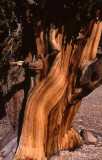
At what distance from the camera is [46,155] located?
7680 mm

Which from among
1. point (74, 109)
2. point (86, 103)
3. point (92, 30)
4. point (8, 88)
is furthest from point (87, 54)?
point (86, 103)

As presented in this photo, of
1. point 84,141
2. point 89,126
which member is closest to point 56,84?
point 84,141

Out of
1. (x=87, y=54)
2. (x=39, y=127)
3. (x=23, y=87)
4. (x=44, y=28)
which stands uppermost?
(x=44, y=28)

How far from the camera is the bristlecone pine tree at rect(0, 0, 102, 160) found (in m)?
7.04

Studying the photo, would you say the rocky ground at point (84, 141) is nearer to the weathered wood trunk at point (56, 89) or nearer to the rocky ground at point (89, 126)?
the rocky ground at point (89, 126)

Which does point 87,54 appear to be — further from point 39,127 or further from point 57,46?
point 39,127

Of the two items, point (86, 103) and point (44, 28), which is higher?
point (44, 28)

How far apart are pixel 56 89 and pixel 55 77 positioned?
20 centimetres

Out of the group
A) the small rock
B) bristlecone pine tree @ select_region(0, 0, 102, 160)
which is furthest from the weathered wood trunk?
the small rock

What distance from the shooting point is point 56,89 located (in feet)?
23.8

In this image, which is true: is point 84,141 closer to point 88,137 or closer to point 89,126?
point 88,137

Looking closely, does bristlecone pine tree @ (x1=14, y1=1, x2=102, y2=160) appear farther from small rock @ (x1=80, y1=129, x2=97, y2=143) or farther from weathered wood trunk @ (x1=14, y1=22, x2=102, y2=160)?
small rock @ (x1=80, y1=129, x2=97, y2=143)

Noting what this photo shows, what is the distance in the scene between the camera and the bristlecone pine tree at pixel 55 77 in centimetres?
704

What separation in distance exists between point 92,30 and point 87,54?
0.43 meters
